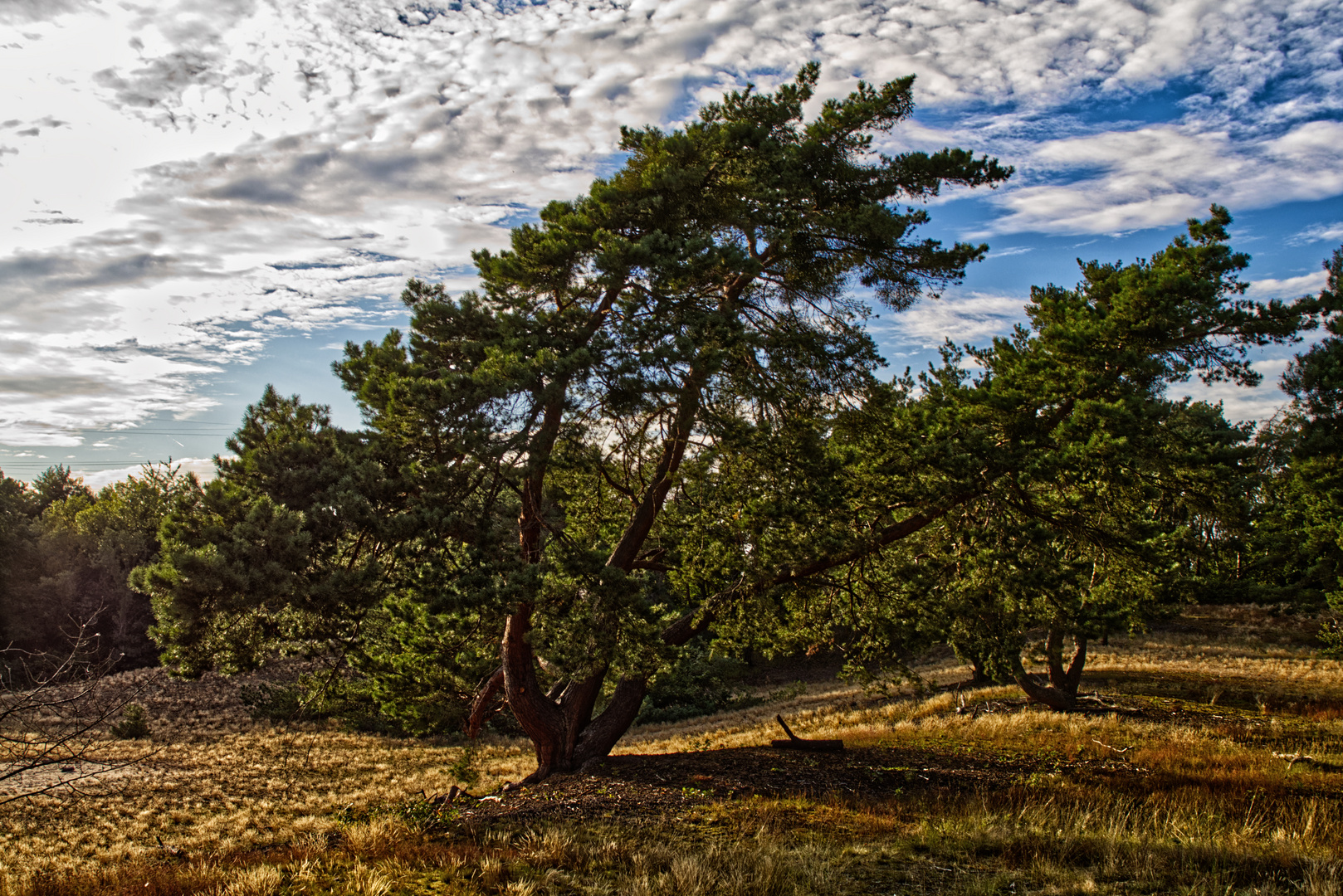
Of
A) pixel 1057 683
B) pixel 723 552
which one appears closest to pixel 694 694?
pixel 1057 683

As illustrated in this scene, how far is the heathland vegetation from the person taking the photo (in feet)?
23.6

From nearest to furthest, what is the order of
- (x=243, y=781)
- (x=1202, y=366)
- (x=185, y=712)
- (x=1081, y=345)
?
1. (x=1081, y=345)
2. (x=1202, y=366)
3. (x=243, y=781)
4. (x=185, y=712)

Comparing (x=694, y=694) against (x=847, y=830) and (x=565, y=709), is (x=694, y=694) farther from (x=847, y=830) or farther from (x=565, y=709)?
(x=847, y=830)

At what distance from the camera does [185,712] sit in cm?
2833

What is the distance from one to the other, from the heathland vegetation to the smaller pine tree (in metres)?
9.75

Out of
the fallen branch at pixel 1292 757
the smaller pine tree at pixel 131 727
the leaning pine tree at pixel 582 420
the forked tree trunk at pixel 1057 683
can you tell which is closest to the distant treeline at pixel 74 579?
the smaller pine tree at pixel 131 727

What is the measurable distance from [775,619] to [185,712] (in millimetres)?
28338

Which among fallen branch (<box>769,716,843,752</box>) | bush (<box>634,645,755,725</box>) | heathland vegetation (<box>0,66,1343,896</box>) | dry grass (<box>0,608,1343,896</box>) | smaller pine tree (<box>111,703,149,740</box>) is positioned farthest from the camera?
bush (<box>634,645,755,725</box>)

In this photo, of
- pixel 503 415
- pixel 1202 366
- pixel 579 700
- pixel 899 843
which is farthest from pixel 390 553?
pixel 1202 366

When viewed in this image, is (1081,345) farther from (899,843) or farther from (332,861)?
(332,861)

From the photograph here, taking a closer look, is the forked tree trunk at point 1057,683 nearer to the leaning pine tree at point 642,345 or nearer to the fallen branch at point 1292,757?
the fallen branch at point 1292,757

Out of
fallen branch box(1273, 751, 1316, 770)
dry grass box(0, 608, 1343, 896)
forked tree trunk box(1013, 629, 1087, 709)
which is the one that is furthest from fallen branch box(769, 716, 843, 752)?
forked tree trunk box(1013, 629, 1087, 709)

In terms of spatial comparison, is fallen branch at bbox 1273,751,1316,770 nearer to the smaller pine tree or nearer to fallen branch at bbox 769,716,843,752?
fallen branch at bbox 769,716,843,752

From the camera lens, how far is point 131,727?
949 inches
